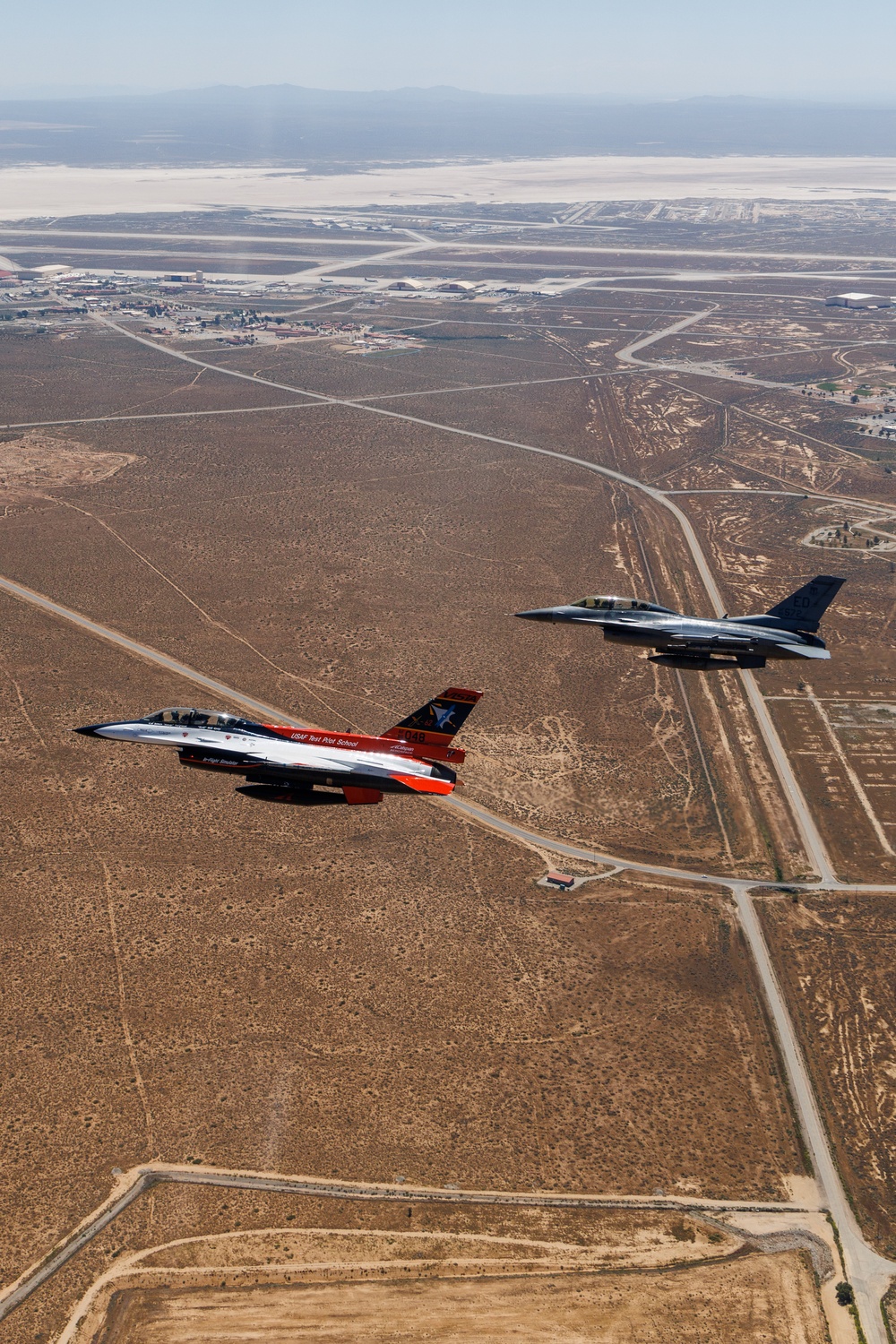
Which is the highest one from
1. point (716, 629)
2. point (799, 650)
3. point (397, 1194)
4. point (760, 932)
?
point (716, 629)

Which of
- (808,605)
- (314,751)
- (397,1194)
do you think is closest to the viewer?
(397,1194)

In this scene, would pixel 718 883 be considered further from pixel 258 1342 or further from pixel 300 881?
pixel 258 1342

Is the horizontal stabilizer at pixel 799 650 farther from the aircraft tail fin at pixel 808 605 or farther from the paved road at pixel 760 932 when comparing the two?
the paved road at pixel 760 932

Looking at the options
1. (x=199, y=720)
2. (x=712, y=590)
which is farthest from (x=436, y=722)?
(x=712, y=590)

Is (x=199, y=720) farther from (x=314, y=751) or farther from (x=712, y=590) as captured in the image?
(x=712, y=590)

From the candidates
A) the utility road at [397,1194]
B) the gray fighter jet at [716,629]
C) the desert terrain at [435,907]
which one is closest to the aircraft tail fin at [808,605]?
the gray fighter jet at [716,629]

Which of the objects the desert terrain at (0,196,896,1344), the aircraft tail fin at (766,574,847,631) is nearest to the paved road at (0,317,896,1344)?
the desert terrain at (0,196,896,1344)

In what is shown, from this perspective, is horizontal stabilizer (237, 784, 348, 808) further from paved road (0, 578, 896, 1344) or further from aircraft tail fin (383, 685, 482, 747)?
paved road (0, 578, 896, 1344)
